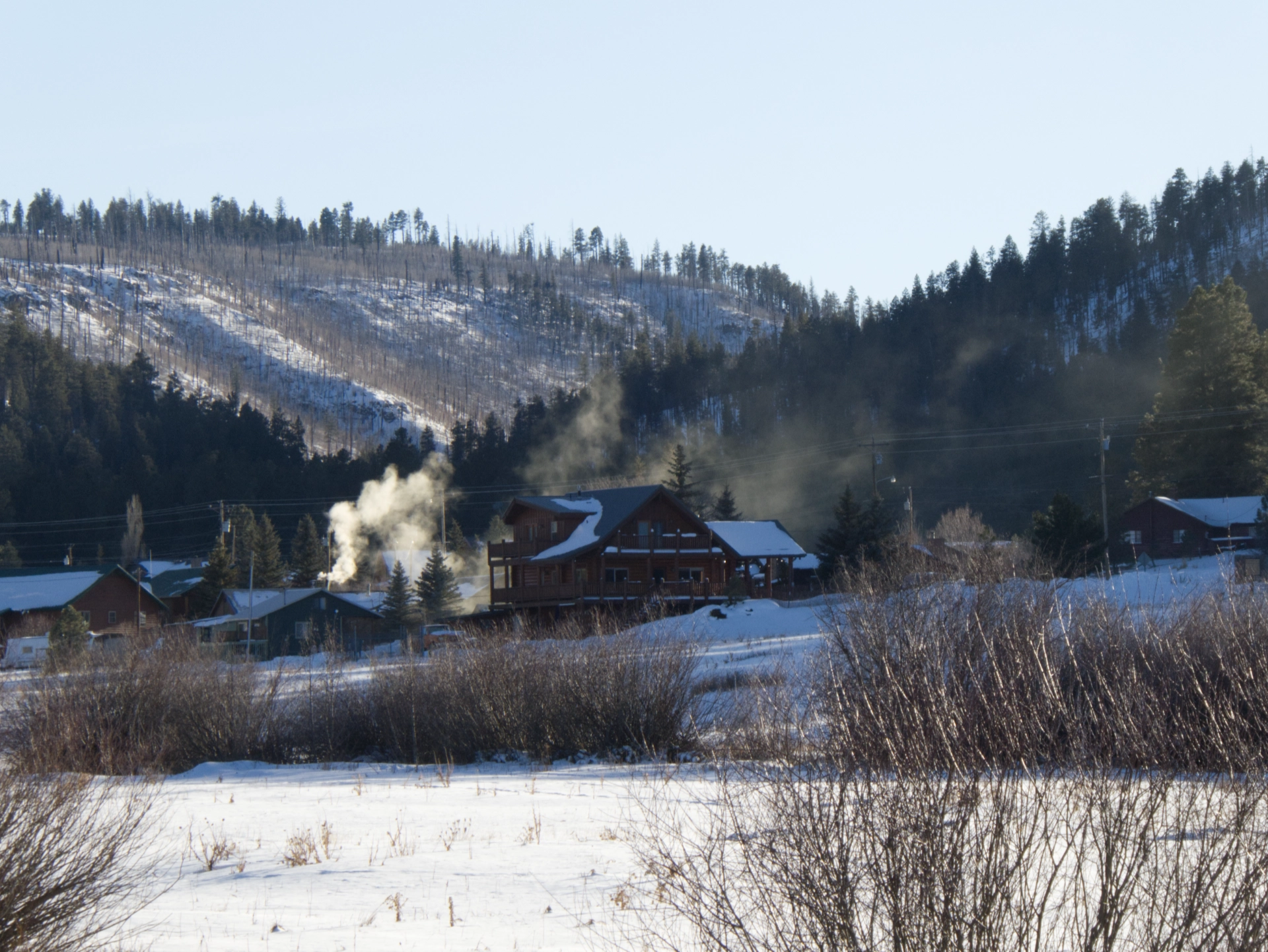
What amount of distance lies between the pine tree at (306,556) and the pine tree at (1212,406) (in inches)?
2334

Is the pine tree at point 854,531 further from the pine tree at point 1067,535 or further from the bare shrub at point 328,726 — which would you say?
the bare shrub at point 328,726

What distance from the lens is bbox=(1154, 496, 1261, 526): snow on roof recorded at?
5769 cm

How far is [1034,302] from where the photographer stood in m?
126

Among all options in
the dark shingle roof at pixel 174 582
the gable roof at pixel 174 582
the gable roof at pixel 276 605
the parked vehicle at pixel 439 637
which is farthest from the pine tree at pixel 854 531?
the gable roof at pixel 174 582

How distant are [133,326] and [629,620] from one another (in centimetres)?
17537

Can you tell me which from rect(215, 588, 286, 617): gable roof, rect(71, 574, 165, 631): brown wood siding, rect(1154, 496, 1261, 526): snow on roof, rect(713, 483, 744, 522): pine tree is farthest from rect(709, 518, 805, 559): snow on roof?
rect(71, 574, 165, 631): brown wood siding

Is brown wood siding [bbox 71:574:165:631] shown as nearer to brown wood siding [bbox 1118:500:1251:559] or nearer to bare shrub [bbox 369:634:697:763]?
bare shrub [bbox 369:634:697:763]

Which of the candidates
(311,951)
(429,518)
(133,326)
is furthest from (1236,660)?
(133,326)

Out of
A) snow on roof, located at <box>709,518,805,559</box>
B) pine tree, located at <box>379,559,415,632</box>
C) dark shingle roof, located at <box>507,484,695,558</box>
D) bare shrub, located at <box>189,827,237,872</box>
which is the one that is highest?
dark shingle roof, located at <box>507,484,695,558</box>

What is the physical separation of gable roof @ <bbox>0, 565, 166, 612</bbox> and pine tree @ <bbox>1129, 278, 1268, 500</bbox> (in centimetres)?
6517

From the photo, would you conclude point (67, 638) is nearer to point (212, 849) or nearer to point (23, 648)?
point (23, 648)

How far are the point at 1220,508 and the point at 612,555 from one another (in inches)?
1265

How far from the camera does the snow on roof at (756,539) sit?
64.7 meters

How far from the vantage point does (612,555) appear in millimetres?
57250
